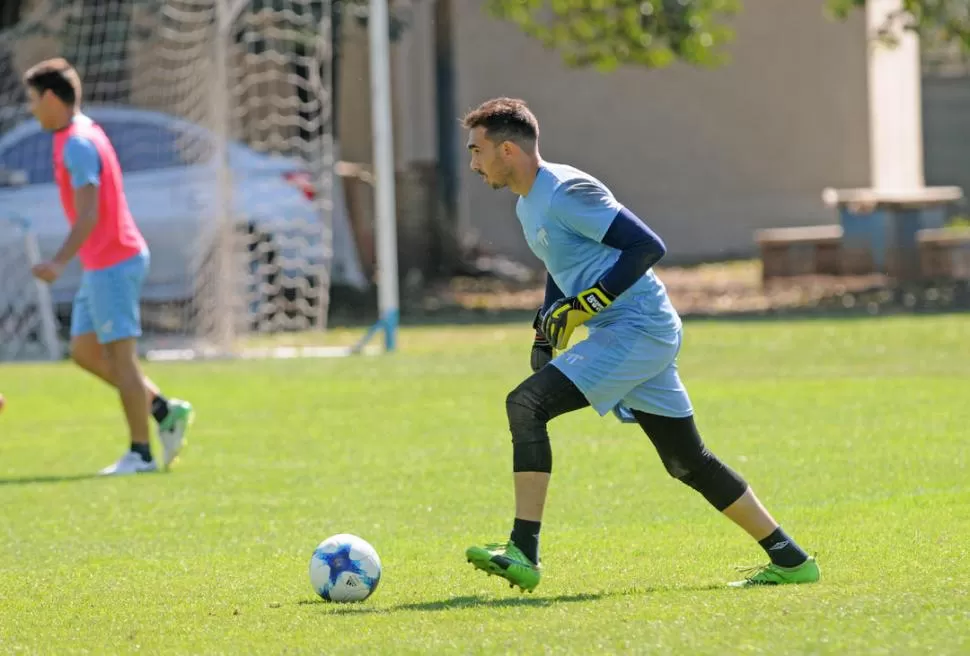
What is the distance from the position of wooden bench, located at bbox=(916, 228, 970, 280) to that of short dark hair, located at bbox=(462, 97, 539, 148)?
1638 cm

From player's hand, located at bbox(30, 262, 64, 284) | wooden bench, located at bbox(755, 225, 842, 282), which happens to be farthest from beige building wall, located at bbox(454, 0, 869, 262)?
player's hand, located at bbox(30, 262, 64, 284)

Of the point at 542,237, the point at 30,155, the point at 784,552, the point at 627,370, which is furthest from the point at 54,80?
the point at 30,155

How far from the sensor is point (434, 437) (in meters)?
11.0

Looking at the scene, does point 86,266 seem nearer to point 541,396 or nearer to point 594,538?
point 594,538

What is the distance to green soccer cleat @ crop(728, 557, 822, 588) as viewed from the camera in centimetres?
621

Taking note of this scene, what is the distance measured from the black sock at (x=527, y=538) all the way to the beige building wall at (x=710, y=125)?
21678mm

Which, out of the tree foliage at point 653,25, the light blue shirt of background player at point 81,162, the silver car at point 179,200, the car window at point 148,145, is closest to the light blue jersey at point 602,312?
the light blue shirt of background player at point 81,162

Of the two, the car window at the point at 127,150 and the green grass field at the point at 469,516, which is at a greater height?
the car window at the point at 127,150

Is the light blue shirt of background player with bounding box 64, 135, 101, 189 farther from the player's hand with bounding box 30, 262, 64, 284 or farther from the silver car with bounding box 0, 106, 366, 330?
the silver car with bounding box 0, 106, 366, 330

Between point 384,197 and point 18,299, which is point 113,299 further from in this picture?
point 18,299

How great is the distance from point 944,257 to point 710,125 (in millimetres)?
7128

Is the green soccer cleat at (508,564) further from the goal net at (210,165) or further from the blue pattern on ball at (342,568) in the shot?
the goal net at (210,165)

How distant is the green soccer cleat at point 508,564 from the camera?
598cm

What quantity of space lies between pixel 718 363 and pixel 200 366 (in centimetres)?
479
